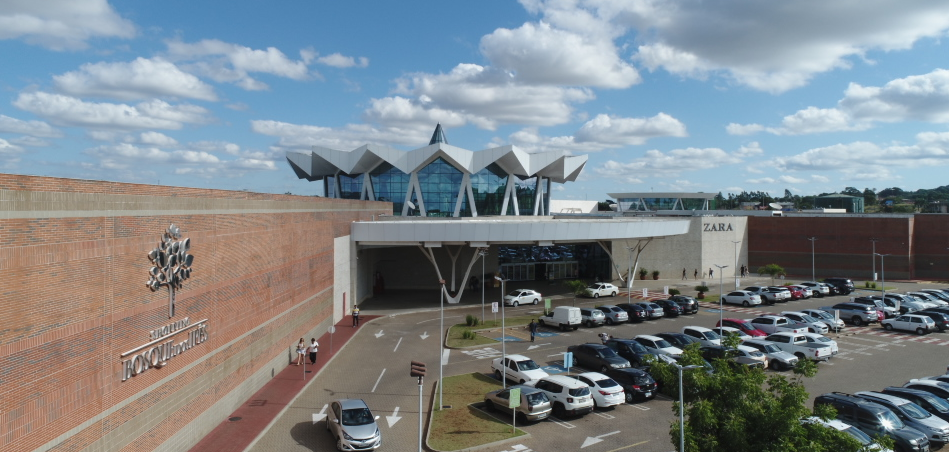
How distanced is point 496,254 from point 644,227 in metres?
14.0

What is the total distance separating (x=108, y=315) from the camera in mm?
12539

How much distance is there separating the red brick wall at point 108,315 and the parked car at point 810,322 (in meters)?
27.8

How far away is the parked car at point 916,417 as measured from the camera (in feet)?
55.5

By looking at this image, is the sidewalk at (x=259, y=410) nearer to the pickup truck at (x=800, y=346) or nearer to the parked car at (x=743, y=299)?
the pickup truck at (x=800, y=346)

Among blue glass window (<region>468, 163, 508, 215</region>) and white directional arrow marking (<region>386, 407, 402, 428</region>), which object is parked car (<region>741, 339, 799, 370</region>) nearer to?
white directional arrow marking (<region>386, 407, 402, 428</region>)

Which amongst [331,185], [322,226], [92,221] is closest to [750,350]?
[322,226]

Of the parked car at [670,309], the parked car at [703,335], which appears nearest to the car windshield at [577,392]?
the parked car at [703,335]

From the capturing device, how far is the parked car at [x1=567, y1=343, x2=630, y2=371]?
954 inches

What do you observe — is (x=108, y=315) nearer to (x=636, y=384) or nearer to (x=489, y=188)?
(x=636, y=384)

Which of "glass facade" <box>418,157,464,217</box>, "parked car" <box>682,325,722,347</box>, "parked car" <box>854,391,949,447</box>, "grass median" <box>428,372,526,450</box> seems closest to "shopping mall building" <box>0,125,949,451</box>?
"grass median" <box>428,372,526,450</box>

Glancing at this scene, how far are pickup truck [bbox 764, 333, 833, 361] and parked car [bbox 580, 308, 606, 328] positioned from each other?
942 cm

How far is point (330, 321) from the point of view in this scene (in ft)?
114

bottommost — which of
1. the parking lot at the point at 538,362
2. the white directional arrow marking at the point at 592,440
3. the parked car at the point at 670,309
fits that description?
the parking lot at the point at 538,362

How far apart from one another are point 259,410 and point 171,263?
23.1ft
